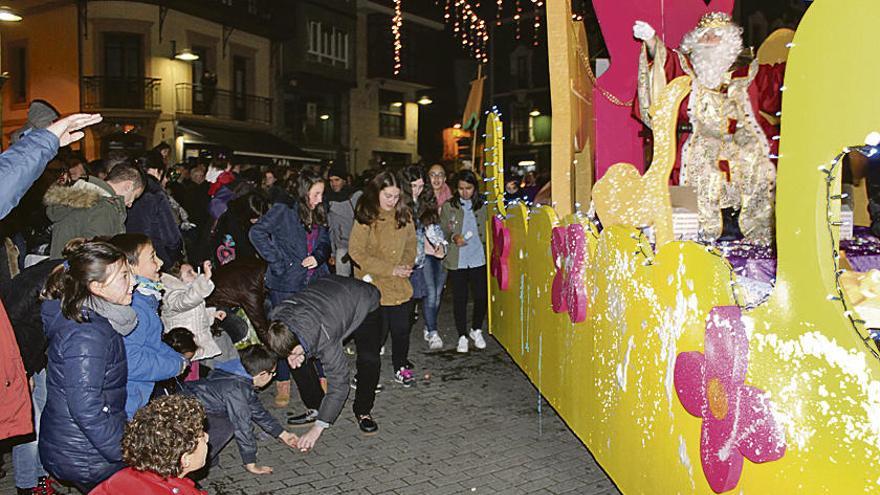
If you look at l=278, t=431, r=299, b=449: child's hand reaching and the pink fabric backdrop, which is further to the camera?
the pink fabric backdrop

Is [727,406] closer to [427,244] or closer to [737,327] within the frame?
[737,327]

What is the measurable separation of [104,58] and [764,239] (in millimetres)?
21880

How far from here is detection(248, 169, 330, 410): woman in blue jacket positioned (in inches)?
248

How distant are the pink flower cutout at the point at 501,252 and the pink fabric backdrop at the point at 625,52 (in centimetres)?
107

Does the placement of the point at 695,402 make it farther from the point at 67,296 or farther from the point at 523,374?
the point at 523,374

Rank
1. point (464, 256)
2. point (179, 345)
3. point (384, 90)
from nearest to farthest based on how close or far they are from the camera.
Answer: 1. point (179, 345)
2. point (464, 256)
3. point (384, 90)

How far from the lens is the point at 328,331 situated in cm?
469

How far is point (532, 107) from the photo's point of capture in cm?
3994

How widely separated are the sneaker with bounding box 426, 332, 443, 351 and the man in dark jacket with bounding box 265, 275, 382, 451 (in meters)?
2.62

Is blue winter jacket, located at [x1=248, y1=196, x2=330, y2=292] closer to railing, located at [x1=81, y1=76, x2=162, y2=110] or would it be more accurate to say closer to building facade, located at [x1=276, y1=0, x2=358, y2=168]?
railing, located at [x1=81, y1=76, x2=162, y2=110]

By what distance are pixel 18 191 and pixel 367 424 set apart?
3014mm

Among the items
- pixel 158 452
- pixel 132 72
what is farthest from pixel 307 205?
pixel 132 72

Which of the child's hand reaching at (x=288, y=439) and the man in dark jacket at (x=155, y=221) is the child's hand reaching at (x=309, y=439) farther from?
the man in dark jacket at (x=155, y=221)

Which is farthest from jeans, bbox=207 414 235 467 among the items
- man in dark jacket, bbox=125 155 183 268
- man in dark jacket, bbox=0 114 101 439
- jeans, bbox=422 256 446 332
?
jeans, bbox=422 256 446 332
